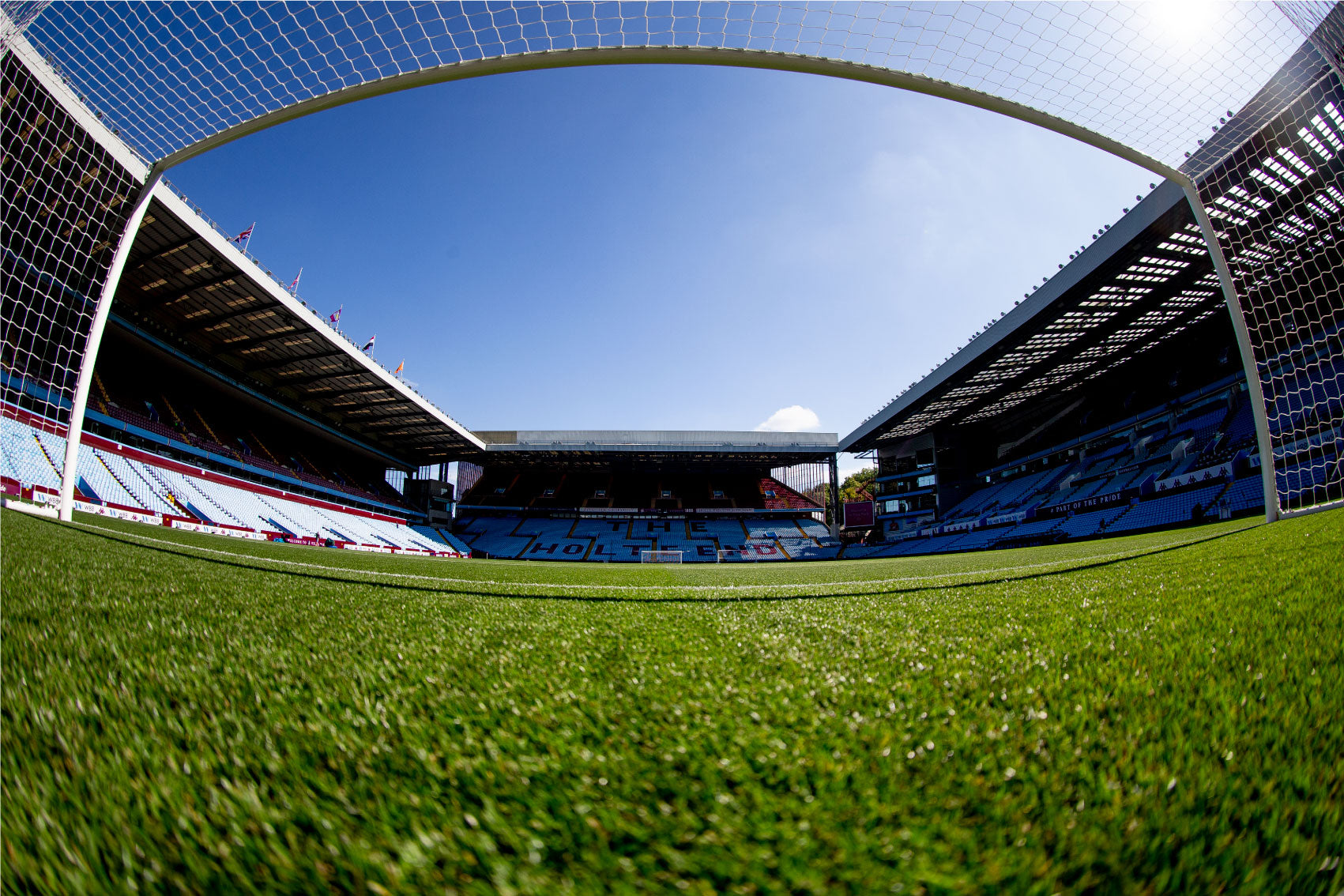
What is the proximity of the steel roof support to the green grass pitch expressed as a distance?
18.3 feet

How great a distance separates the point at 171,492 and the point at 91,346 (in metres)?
14.2

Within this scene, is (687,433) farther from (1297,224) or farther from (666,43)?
(666,43)

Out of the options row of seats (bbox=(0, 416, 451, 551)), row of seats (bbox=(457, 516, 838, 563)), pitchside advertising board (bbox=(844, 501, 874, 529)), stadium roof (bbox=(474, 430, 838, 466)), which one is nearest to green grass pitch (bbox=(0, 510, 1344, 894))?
row of seats (bbox=(0, 416, 451, 551))

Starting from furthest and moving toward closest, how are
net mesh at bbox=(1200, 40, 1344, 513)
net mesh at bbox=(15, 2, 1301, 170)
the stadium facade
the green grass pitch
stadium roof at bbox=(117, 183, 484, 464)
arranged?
1. stadium roof at bbox=(117, 183, 484, 464)
2. net mesh at bbox=(1200, 40, 1344, 513)
3. the stadium facade
4. net mesh at bbox=(15, 2, 1301, 170)
5. the green grass pitch

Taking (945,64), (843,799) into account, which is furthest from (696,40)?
(843,799)

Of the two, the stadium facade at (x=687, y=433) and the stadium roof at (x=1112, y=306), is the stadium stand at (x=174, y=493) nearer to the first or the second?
the stadium facade at (x=687, y=433)

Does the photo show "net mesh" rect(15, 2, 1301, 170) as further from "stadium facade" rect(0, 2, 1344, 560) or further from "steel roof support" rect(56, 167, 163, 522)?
"steel roof support" rect(56, 167, 163, 522)

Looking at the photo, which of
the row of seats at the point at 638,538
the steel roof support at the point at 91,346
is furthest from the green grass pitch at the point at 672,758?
the row of seats at the point at 638,538

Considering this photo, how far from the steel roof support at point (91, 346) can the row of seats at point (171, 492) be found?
232 inches

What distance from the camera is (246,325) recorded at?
18203 mm

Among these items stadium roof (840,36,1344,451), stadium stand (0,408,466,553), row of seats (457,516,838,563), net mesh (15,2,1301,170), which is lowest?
row of seats (457,516,838,563)

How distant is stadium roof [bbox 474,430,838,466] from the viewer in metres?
32.2

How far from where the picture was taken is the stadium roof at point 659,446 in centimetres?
3225

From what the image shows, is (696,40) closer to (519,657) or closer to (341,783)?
(519,657)
